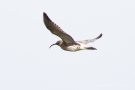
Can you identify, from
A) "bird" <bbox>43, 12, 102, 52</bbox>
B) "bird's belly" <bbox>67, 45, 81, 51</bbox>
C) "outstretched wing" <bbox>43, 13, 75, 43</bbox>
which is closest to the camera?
"outstretched wing" <bbox>43, 13, 75, 43</bbox>

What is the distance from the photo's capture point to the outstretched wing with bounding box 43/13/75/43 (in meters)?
25.4

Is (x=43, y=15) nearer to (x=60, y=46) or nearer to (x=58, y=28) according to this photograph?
(x=58, y=28)

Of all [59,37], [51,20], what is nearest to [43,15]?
[51,20]

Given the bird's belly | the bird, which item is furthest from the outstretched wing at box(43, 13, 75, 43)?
the bird's belly

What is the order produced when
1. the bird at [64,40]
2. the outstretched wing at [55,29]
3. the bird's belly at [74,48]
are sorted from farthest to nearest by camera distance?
the bird's belly at [74,48] < the bird at [64,40] < the outstretched wing at [55,29]

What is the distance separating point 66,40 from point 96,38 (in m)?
5.16

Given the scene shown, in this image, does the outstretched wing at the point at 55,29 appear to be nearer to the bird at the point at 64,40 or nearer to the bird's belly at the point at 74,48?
the bird at the point at 64,40

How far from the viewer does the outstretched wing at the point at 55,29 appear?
83.3 feet

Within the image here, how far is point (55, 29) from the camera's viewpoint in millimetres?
26156

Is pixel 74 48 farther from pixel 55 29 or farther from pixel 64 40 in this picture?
pixel 55 29

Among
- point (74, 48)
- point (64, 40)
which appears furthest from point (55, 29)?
point (74, 48)

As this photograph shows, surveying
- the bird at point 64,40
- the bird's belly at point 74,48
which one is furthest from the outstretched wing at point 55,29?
the bird's belly at point 74,48

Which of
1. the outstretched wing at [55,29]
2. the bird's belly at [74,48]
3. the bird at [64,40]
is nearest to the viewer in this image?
the outstretched wing at [55,29]

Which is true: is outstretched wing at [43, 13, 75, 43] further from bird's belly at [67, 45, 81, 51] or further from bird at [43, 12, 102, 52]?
bird's belly at [67, 45, 81, 51]
